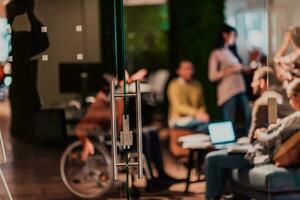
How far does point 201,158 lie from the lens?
5535 millimetres

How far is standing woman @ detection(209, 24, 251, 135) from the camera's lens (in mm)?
6805

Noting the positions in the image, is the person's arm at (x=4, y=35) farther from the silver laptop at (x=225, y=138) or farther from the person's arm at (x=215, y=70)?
the person's arm at (x=215, y=70)

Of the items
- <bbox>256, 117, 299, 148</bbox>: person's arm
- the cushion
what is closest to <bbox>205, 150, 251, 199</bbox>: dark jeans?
the cushion

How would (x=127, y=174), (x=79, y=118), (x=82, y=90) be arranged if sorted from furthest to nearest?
(x=82, y=90) < (x=79, y=118) < (x=127, y=174)

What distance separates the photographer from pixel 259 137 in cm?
457

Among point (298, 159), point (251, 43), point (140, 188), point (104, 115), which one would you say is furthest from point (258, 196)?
point (251, 43)

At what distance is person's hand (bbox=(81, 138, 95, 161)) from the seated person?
122 centimetres

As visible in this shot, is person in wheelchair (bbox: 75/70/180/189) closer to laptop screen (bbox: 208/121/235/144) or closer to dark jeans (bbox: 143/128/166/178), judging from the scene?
dark jeans (bbox: 143/128/166/178)

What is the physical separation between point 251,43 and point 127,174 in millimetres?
3697

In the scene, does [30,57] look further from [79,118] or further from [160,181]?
[160,181]

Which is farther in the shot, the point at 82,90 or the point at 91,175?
the point at 82,90

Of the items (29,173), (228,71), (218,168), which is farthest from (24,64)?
(228,71)

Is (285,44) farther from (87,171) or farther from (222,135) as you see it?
(87,171)

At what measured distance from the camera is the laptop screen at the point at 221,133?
5.10m
